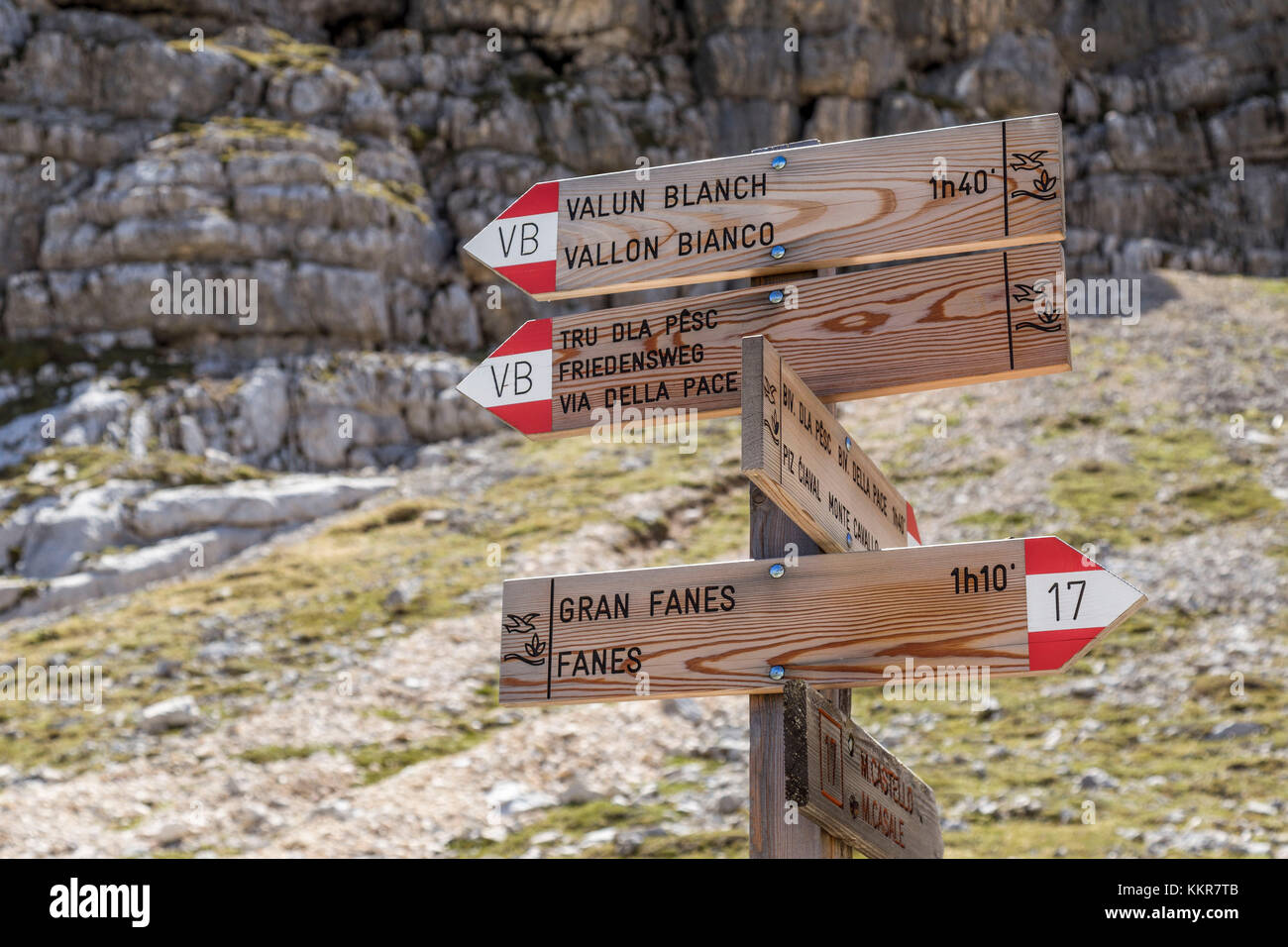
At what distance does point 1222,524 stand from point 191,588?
2680cm

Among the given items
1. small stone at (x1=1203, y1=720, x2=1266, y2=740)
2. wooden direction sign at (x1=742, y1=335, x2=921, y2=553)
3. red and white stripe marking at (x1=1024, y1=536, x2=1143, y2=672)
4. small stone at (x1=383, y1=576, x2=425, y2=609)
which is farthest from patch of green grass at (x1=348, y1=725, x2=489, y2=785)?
red and white stripe marking at (x1=1024, y1=536, x2=1143, y2=672)

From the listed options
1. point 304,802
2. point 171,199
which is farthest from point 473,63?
A: point 304,802

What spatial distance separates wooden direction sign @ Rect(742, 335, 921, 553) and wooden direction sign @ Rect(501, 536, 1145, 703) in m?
0.26

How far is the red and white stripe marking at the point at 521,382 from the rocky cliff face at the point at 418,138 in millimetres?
42665

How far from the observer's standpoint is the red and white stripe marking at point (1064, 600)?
407 cm

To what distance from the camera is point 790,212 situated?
16.2 feet

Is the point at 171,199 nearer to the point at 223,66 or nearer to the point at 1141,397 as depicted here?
the point at 223,66

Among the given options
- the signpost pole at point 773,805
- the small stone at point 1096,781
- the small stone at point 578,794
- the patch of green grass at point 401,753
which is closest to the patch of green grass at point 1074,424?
the small stone at point 1096,781

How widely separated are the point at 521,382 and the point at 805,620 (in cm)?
162

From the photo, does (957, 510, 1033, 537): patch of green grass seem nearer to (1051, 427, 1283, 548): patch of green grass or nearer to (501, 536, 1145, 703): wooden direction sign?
(1051, 427, 1283, 548): patch of green grass

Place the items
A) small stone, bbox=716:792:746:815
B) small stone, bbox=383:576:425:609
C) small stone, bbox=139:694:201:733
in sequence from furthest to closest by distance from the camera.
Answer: small stone, bbox=383:576:425:609 < small stone, bbox=139:694:201:733 < small stone, bbox=716:792:746:815

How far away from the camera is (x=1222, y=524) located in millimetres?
29906

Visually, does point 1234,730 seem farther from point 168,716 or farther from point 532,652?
point 168,716

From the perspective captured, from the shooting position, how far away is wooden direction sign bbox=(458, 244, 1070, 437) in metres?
4.71
